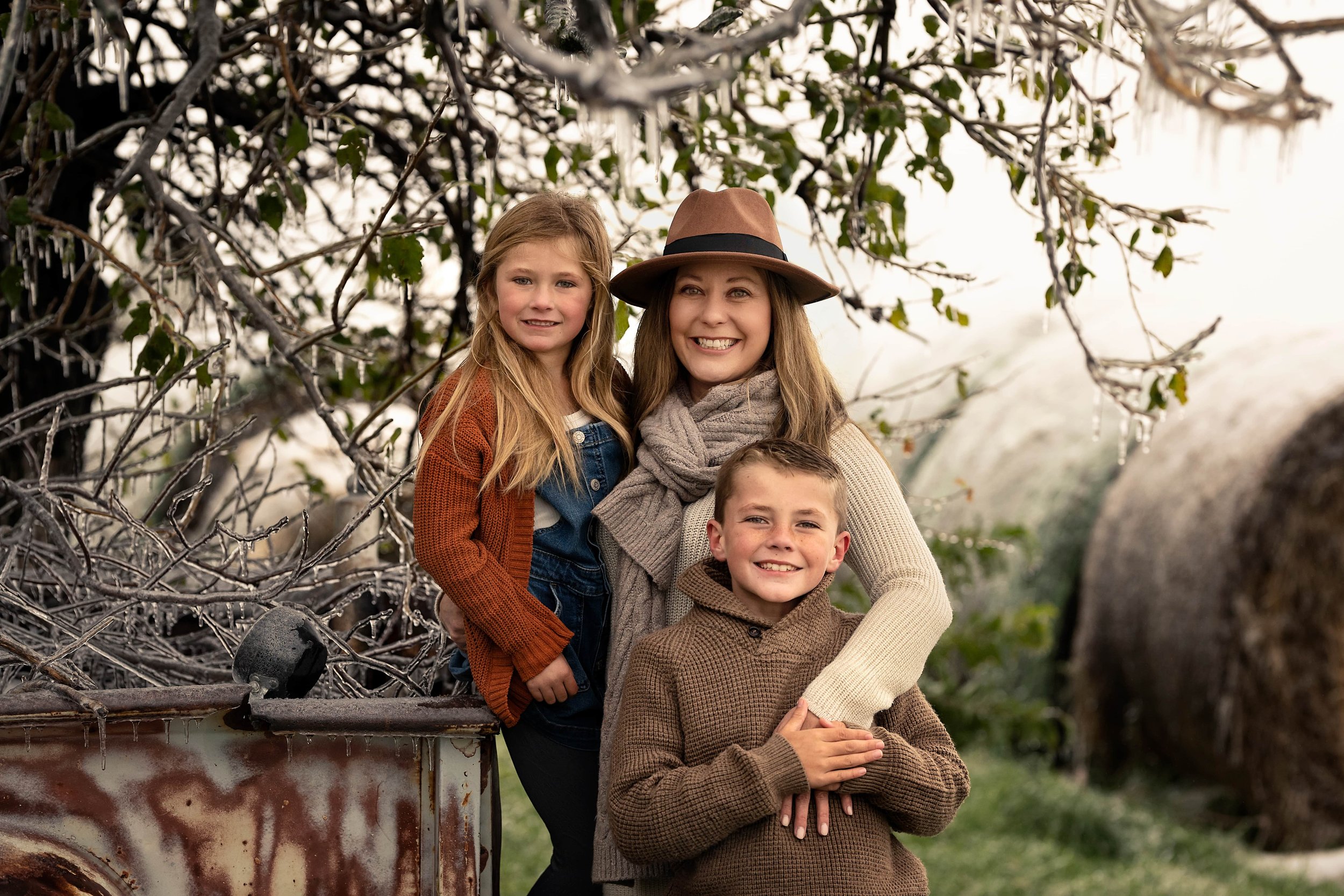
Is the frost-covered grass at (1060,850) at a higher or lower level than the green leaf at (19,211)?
lower

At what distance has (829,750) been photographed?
1.65 meters

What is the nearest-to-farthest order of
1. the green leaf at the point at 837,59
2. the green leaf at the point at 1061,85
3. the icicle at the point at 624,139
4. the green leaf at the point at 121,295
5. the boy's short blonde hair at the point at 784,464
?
the icicle at the point at 624,139
the boy's short blonde hair at the point at 784,464
the green leaf at the point at 1061,85
the green leaf at the point at 837,59
the green leaf at the point at 121,295

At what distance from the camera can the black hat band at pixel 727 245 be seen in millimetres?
2109

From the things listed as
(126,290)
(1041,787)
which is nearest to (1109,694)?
(1041,787)

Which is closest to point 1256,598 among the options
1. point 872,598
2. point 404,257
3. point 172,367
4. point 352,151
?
point 872,598

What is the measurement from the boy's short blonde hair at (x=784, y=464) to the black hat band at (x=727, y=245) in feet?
1.33

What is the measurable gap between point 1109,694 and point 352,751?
4.37 metres

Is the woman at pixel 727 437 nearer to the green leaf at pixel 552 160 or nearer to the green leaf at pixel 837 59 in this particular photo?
the green leaf at pixel 552 160

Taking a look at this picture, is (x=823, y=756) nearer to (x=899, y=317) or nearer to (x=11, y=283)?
(x=899, y=317)

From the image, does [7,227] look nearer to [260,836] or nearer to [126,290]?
[126,290]

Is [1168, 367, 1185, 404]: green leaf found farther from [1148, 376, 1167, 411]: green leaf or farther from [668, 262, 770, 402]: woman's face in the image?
[668, 262, 770, 402]: woman's face

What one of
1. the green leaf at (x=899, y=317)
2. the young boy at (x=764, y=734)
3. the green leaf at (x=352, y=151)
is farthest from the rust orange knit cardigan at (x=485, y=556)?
the green leaf at (x=899, y=317)

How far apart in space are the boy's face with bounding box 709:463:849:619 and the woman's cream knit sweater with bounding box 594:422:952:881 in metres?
0.13

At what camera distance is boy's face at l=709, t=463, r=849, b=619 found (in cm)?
178
